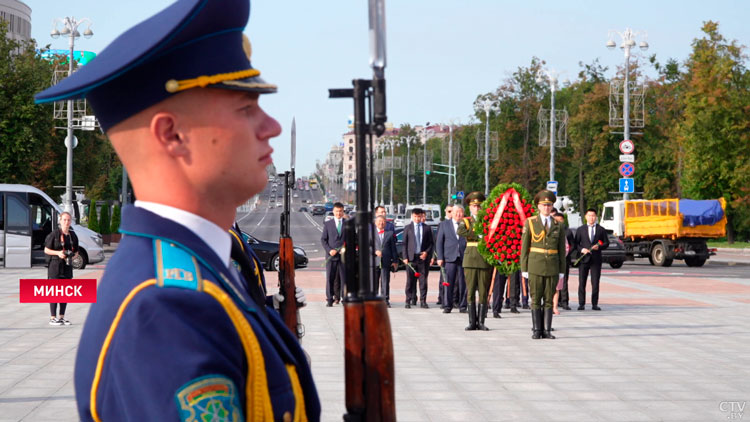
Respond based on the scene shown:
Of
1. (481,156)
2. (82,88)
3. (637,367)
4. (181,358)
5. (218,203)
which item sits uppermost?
(481,156)

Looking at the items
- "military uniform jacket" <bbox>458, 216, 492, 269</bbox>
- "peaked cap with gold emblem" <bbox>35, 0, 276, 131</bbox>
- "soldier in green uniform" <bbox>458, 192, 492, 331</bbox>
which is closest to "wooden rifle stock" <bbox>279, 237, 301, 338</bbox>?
"peaked cap with gold emblem" <bbox>35, 0, 276, 131</bbox>

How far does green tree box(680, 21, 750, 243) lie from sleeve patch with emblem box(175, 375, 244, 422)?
169ft

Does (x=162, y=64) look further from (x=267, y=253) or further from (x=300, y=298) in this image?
(x=267, y=253)

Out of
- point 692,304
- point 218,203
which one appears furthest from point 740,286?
point 218,203

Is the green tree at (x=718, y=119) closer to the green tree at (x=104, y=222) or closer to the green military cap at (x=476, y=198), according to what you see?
the green tree at (x=104, y=222)

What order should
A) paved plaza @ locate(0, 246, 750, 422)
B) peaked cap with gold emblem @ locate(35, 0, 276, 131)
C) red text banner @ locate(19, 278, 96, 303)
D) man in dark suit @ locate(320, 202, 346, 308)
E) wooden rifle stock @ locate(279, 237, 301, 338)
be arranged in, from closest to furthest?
1. peaked cap with gold emblem @ locate(35, 0, 276, 131)
2. wooden rifle stock @ locate(279, 237, 301, 338)
3. paved plaza @ locate(0, 246, 750, 422)
4. red text banner @ locate(19, 278, 96, 303)
5. man in dark suit @ locate(320, 202, 346, 308)

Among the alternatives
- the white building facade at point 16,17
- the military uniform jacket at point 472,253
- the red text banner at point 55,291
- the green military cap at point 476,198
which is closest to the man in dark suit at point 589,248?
the green military cap at point 476,198

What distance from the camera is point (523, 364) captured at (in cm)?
1127

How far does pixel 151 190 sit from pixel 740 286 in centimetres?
2520

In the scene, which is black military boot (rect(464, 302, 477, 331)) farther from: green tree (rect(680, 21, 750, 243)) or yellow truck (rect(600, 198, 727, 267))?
green tree (rect(680, 21, 750, 243))

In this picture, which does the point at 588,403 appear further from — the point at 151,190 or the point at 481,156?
the point at 481,156

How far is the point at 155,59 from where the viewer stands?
182cm

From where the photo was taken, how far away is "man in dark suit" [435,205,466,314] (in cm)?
1756

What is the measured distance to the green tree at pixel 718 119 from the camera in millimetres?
Answer: 50031
